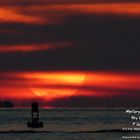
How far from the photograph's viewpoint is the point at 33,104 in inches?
4528

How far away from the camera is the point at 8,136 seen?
100 m

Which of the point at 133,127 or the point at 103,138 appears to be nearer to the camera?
the point at 103,138

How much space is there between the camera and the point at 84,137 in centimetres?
9725

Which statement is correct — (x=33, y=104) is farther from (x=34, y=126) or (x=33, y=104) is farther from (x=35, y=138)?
(x=35, y=138)

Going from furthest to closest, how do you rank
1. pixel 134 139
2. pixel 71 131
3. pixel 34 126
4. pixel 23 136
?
pixel 34 126, pixel 71 131, pixel 23 136, pixel 134 139

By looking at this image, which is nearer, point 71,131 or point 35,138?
point 35,138

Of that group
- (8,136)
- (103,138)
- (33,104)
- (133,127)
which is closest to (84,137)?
(103,138)

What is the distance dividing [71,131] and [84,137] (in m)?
11.8

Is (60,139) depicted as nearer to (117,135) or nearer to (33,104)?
(117,135)

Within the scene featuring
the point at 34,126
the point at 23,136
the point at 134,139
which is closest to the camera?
the point at 134,139

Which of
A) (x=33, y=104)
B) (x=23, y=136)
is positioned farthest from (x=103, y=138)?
(x=33, y=104)

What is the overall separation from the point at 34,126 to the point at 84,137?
22.1m

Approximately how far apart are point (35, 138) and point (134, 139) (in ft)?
35.5

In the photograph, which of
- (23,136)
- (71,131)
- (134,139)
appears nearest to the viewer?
(134,139)
